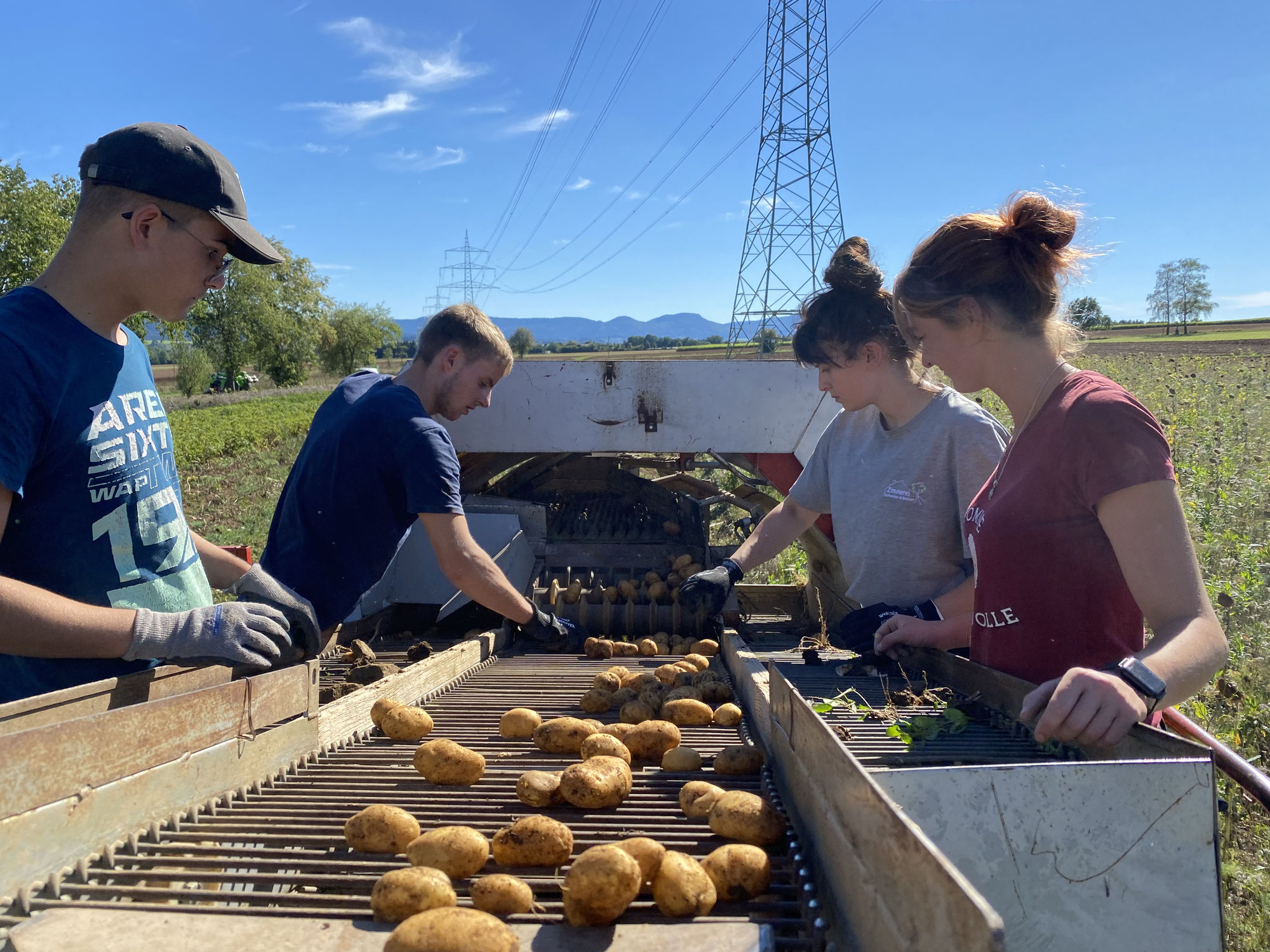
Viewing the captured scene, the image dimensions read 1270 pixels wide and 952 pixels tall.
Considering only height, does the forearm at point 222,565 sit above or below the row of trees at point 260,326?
below

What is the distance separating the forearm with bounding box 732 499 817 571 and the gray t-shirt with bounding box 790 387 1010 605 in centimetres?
42

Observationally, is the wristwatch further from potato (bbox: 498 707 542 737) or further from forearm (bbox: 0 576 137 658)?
forearm (bbox: 0 576 137 658)

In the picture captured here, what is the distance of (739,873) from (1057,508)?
979 millimetres

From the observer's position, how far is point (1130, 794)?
1.17 meters

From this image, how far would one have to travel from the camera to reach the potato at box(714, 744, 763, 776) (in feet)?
6.25

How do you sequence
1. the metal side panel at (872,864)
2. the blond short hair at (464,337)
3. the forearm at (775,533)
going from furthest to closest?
the forearm at (775,533) < the blond short hair at (464,337) < the metal side panel at (872,864)

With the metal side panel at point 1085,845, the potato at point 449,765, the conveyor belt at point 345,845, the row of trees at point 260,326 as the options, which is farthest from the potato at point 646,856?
the row of trees at point 260,326

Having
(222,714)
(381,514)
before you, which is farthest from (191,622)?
(381,514)

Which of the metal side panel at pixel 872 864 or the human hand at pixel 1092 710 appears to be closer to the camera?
the metal side panel at pixel 872 864

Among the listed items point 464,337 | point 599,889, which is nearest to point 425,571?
point 464,337

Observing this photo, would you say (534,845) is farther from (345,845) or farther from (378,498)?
(378,498)

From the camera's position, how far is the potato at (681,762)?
6.56ft

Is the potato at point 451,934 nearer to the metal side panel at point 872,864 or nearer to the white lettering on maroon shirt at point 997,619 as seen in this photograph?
the metal side panel at point 872,864

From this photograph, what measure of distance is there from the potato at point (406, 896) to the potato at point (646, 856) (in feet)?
0.94
